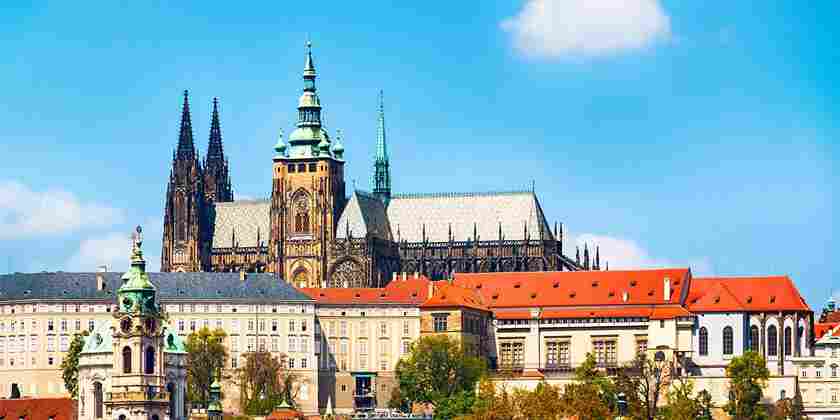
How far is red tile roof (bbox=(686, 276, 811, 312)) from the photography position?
19112 cm

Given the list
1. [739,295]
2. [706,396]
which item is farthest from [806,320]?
[706,396]

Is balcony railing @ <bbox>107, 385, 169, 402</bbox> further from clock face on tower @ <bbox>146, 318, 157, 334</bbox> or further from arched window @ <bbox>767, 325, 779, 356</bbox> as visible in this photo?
arched window @ <bbox>767, 325, 779, 356</bbox>

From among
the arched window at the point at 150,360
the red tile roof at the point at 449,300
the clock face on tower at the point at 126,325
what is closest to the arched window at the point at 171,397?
the arched window at the point at 150,360

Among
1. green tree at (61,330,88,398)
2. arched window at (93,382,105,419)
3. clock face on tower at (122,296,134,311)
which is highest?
clock face on tower at (122,296,134,311)

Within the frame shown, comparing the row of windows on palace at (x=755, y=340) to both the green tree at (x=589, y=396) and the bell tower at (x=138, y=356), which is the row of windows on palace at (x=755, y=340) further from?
the bell tower at (x=138, y=356)

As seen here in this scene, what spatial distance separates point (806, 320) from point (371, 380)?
109 feet

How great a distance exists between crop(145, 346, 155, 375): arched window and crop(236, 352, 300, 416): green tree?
34155 mm

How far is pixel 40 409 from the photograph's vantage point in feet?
522

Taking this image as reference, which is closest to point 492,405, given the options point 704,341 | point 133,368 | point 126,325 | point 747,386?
point 747,386

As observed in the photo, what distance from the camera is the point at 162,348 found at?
489ft

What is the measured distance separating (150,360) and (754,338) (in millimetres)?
57597

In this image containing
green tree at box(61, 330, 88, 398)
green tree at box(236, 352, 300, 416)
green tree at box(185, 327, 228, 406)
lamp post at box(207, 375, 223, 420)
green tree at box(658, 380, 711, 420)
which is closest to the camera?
lamp post at box(207, 375, 223, 420)

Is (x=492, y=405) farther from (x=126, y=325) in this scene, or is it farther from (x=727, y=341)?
(x=126, y=325)

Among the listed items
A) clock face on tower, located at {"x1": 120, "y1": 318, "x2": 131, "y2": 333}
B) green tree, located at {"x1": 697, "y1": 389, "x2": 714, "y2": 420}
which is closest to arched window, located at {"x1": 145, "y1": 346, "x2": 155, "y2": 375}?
clock face on tower, located at {"x1": 120, "y1": 318, "x2": 131, "y2": 333}
